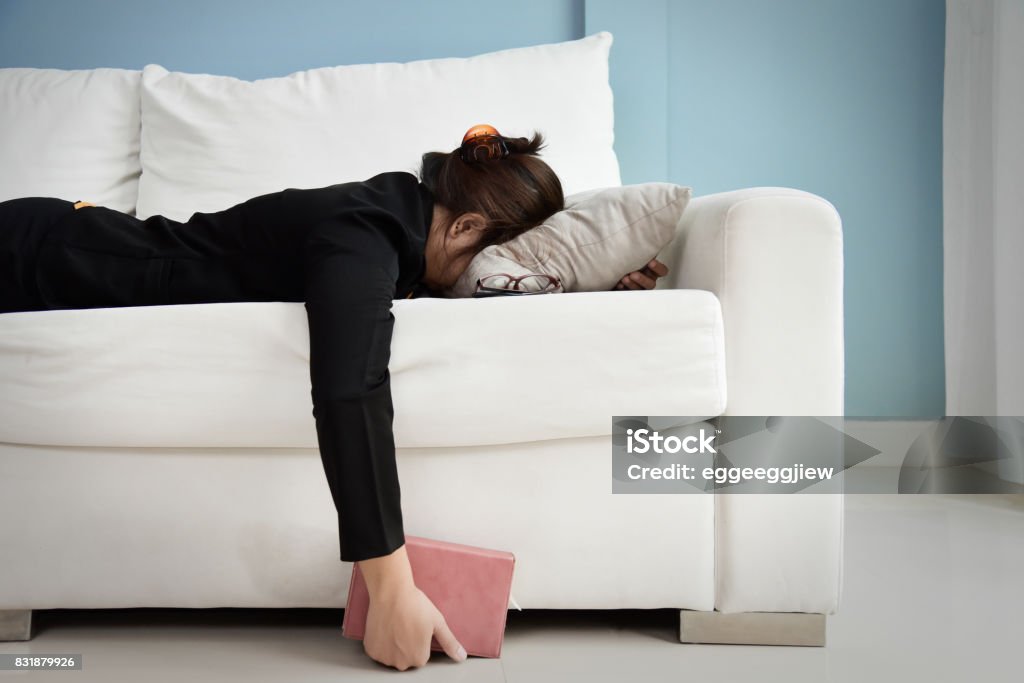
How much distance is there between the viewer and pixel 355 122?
1.73 metres

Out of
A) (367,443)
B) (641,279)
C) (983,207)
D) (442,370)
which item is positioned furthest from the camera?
(983,207)

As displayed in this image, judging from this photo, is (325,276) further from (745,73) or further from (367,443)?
(745,73)

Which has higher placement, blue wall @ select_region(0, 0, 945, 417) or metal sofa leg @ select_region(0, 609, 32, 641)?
blue wall @ select_region(0, 0, 945, 417)

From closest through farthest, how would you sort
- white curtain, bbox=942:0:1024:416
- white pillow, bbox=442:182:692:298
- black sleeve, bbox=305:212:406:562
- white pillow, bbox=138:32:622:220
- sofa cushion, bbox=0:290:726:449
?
black sleeve, bbox=305:212:406:562
sofa cushion, bbox=0:290:726:449
white pillow, bbox=442:182:692:298
white pillow, bbox=138:32:622:220
white curtain, bbox=942:0:1024:416

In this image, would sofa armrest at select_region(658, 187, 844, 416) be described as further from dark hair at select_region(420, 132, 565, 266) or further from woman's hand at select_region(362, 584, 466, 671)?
woman's hand at select_region(362, 584, 466, 671)

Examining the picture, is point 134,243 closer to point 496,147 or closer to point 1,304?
point 1,304

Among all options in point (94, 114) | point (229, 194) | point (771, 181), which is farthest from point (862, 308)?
point (94, 114)

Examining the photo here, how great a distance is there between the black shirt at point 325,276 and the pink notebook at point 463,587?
9cm

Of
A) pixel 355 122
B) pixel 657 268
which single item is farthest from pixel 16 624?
pixel 355 122

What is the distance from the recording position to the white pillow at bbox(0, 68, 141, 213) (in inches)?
68.0

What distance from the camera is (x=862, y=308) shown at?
2160 millimetres

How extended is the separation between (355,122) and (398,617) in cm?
118

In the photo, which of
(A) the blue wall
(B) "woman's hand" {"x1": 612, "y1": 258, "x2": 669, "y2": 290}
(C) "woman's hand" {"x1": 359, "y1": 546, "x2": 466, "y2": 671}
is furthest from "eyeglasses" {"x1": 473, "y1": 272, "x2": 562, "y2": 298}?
(A) the blue wall

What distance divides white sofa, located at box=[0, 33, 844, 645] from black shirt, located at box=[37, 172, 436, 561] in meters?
0.09
